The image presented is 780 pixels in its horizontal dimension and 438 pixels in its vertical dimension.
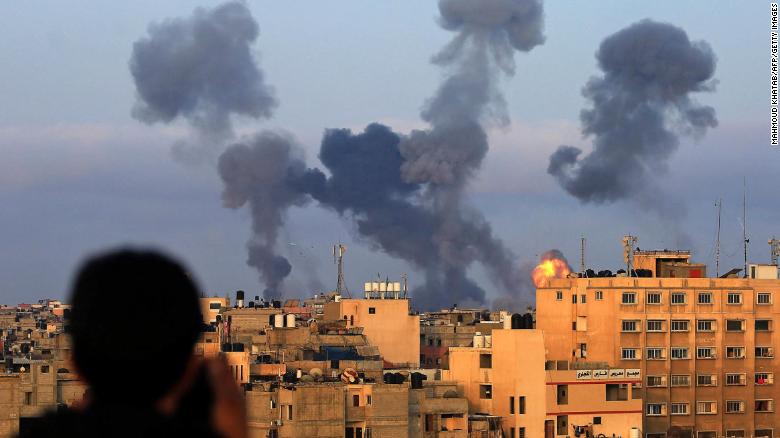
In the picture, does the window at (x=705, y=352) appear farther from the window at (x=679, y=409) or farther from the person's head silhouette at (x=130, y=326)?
the person's head silhouette at (x=130, y=326)

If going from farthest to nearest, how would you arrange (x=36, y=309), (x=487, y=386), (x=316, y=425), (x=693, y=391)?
(x=36, y=309) < (x=693, y=391) < (x=487, y=386) < (x=316, y=425)

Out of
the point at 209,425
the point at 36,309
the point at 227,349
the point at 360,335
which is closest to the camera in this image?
the point at 209,425

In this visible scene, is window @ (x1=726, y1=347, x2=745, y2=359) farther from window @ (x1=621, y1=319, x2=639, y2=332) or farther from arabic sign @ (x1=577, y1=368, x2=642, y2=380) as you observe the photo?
arabic sign @ (x1=577, y1=368, x2=642, y2=380)

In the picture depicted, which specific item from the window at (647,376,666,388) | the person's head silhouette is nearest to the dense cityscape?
the window at (647,376,666,388)

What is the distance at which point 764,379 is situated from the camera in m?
88.7

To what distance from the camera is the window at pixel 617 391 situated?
7225cm

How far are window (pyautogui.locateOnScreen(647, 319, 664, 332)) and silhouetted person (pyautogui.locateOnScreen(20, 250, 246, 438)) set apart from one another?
84771 mm

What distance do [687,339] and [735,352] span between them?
284 centimetres

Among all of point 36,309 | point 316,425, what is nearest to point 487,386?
point 316,425

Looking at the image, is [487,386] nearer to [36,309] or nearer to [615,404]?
[615,404]

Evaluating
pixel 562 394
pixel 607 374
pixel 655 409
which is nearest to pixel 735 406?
pixel 655 409

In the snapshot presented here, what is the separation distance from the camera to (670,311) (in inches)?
3460

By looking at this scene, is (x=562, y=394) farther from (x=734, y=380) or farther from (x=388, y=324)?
(x=388, y=324)

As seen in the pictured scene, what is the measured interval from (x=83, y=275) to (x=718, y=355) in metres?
86.8
